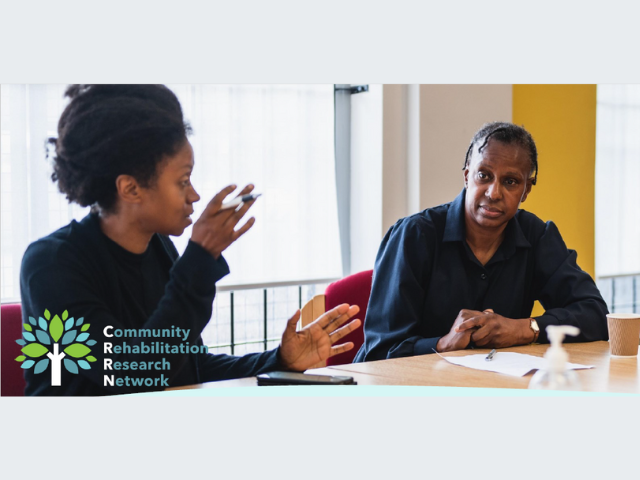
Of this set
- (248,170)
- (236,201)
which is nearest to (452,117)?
(248,170)

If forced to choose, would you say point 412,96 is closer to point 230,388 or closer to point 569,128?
point 569,128

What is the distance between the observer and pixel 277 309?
181 cm

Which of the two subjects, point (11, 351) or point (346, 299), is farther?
point (346, 299)

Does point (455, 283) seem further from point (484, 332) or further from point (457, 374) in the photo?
point (457, 374)

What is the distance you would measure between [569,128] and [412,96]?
25.4 inches

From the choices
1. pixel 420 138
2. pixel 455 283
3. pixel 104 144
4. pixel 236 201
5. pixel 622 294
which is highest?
pixel 420 138

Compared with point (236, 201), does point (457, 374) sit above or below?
below

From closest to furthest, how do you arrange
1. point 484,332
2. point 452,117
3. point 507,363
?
point 507,363, point 484,332, point 452,117

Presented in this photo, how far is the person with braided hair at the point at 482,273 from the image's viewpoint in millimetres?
1954

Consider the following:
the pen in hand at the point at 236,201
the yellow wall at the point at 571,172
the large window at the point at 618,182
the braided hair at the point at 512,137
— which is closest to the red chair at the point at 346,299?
the pen in hand at the point at 236,201

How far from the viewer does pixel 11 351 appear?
1.48 m

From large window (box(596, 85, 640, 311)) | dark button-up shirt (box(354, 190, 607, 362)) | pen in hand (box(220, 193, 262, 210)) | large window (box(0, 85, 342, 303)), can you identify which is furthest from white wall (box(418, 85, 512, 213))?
pen in hand (box(220, 193, 262, 210))

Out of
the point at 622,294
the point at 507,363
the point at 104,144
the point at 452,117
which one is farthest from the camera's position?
the point at 622,294

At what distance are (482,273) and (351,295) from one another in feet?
1.27
